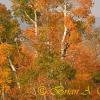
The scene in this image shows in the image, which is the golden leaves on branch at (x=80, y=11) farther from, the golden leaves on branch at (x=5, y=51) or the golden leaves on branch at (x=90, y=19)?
the golden leaves on branch at (x=5, y=51)

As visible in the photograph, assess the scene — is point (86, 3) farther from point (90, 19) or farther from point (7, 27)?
point (7, 27)

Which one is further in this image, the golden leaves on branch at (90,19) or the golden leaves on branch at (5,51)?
the golden leaves on branch at (5,51)

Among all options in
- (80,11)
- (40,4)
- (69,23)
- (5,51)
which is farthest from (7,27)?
(80,11)

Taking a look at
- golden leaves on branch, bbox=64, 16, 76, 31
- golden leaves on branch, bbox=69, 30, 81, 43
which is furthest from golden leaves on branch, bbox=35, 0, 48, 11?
golden leaves on branch, bbox=69, 30, 81, 43

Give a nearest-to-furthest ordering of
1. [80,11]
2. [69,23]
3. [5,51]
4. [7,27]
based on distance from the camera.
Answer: [80,11]
[69,23]
[5,51]
[7,27]

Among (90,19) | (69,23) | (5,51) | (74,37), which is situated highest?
(90,19)

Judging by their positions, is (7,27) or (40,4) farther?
(7,27)

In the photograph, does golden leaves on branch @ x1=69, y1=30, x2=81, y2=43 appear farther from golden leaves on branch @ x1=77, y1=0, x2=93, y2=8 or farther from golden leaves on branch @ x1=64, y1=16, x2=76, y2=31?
golden leaves on branch @ x1=77, y1=0, x2=93, y2=8

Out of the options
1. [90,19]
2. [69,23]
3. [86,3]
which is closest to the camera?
[86,3]

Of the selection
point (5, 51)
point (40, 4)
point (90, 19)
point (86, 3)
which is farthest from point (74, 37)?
point (5, 51)

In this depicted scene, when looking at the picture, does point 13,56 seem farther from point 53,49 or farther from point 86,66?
point 86,66

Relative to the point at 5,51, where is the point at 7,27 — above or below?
above

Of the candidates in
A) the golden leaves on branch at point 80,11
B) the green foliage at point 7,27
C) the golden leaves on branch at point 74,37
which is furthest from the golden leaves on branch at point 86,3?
the green foliage at point 7,27

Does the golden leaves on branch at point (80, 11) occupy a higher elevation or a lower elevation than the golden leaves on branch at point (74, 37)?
higher
